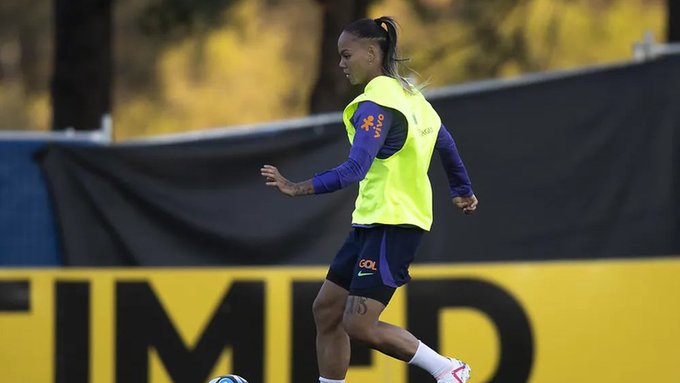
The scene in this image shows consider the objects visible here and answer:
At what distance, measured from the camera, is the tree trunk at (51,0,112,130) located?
1323cm

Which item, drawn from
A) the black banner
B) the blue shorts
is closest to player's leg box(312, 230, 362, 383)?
the blue shorts

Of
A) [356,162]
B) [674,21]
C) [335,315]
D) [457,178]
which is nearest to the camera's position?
[356,162]

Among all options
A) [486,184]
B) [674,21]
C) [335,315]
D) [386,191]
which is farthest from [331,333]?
[674,21]

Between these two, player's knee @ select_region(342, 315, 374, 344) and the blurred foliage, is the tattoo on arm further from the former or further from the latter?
the blurred foliage

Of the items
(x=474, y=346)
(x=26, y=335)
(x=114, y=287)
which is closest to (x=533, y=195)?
(x=474, y=346)

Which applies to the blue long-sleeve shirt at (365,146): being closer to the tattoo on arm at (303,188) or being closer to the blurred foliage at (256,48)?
the tattoo on arm at (303,188)

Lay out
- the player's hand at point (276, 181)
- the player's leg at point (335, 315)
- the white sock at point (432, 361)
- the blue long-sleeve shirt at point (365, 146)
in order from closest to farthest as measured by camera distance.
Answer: the player's hand at point (276, 181) → the blue long-sleeve shirt at point (365, 146) → the white sock at point (432, 361) → the player's leg at point (335, 315)

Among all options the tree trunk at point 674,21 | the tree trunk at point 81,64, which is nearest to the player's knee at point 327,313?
the tree trunk at point 674,21

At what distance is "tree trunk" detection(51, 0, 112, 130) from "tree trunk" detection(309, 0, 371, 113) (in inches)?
82.6

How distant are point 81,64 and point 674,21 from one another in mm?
5619

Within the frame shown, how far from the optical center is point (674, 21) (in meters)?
12.4

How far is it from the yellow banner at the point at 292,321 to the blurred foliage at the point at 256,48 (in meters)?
6.34

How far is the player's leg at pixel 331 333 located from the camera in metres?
6.88

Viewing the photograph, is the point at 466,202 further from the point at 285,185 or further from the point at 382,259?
the point at 285,185
